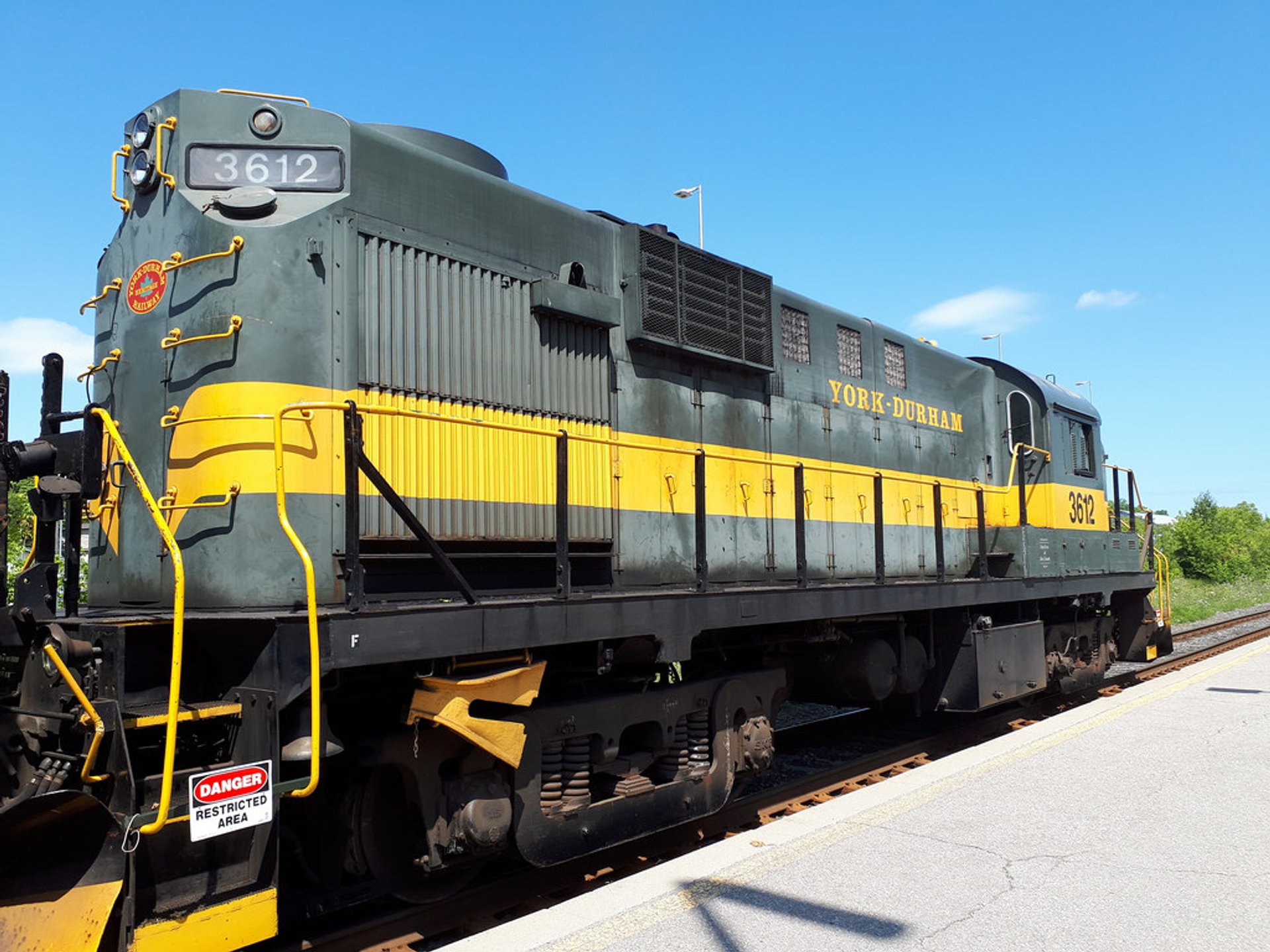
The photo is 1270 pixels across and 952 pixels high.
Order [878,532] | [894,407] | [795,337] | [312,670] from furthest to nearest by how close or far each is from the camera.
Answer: [894,407], [795,337], [878,532], [312,670]

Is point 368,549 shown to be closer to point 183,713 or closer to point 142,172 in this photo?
point 183,713

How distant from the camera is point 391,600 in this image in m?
4.72

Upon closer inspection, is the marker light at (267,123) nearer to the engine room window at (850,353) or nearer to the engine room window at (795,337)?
the engine room window at (795,337)

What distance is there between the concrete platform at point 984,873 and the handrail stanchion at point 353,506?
1.60 m

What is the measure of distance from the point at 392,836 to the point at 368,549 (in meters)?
1.40

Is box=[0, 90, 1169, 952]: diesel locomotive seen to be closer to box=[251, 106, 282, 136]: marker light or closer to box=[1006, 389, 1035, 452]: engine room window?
box=[251, 106, 282, 136]: marker light

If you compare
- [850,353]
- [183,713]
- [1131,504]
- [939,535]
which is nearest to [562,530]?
[183,713]

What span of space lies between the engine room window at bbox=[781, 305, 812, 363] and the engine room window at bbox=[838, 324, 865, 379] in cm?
54

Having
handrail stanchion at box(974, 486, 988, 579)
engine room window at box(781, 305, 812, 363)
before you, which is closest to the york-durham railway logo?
engine room window at box(781, 305, 812, 363)

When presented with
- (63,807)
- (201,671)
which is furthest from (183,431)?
(63,807)

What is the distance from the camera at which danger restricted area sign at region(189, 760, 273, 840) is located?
350 centimetres

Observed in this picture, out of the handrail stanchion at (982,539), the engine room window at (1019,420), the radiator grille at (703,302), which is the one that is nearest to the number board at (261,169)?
the radiator grille at (703,302)

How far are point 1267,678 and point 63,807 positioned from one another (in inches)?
497

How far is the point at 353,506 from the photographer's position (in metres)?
4.08
